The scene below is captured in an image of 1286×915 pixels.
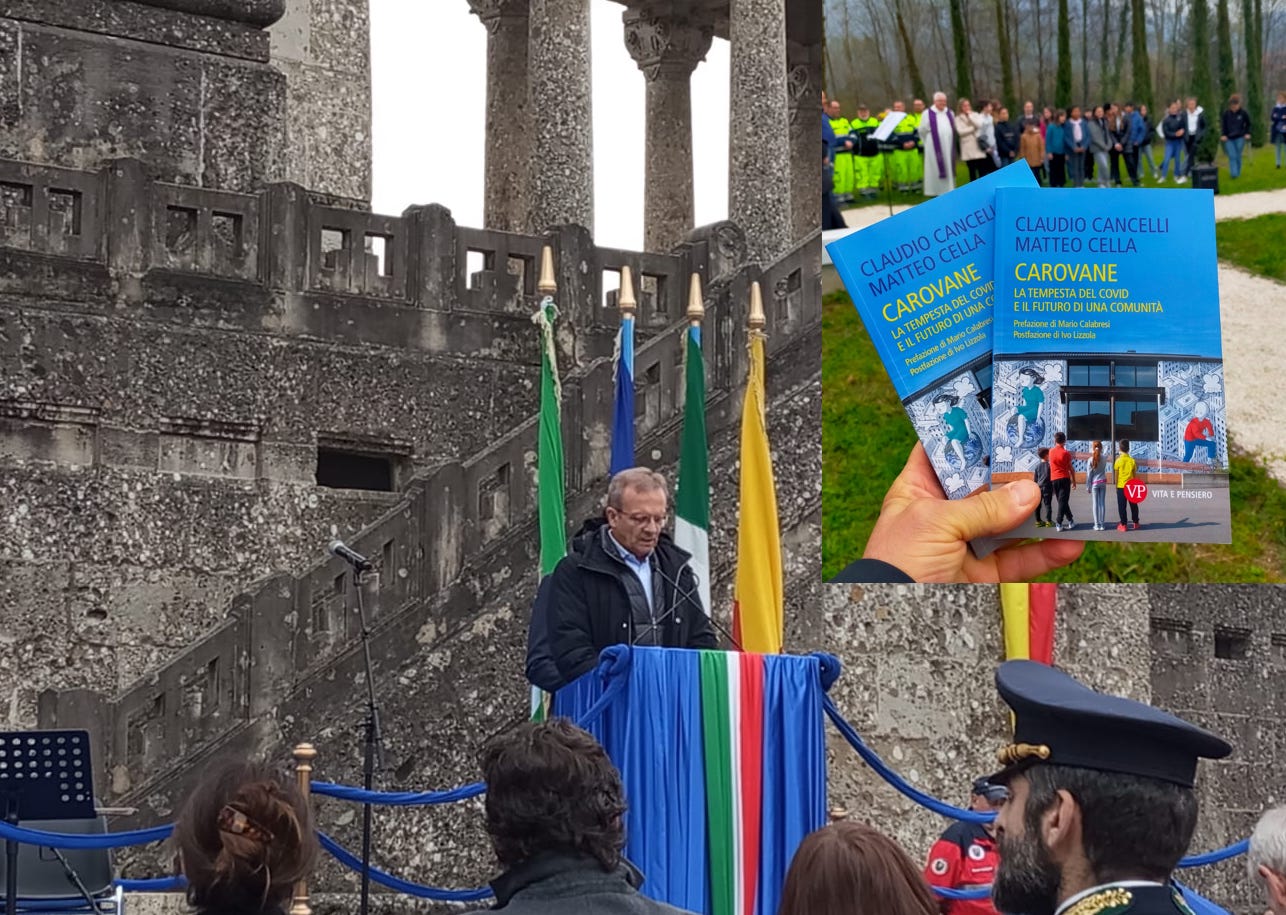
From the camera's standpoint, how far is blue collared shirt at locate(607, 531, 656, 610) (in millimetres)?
8891

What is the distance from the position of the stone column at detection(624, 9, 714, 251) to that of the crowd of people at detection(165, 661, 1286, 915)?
59.3 feet

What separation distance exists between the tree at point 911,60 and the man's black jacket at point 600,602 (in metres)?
4.95

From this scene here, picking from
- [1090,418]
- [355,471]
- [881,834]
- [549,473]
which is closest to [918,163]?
[1090,418]

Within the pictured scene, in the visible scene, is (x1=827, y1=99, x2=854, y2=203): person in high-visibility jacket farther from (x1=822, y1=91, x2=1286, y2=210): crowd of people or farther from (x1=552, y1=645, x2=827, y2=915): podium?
(x1=552, y1=645, x2=827, y2=915): podium

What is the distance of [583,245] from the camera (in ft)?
48.2

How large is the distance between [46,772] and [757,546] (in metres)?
4.67

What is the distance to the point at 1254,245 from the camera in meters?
12.5

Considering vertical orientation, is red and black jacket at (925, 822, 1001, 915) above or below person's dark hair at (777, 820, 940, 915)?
below

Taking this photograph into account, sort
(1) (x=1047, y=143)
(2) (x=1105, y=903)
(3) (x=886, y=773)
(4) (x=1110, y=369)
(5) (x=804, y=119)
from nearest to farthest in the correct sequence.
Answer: (2) (x=1105, y=903), (3) (x=886, y=773), (4) (x=1110, y=369), (1) (x=1047, y=143), (5) (x=804, y=119)

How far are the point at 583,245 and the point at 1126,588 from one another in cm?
401

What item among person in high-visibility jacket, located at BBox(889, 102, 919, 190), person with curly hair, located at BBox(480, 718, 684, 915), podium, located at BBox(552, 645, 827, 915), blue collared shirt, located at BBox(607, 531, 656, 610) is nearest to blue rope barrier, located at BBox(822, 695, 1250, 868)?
podium, located at BBox(552, 645, 827, 915)

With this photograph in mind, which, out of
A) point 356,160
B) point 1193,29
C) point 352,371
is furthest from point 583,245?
point 1193,29

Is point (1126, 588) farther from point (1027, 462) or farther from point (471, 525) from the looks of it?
point (471, 525)

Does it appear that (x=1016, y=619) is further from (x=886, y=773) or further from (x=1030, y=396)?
(x=886, y=773)
